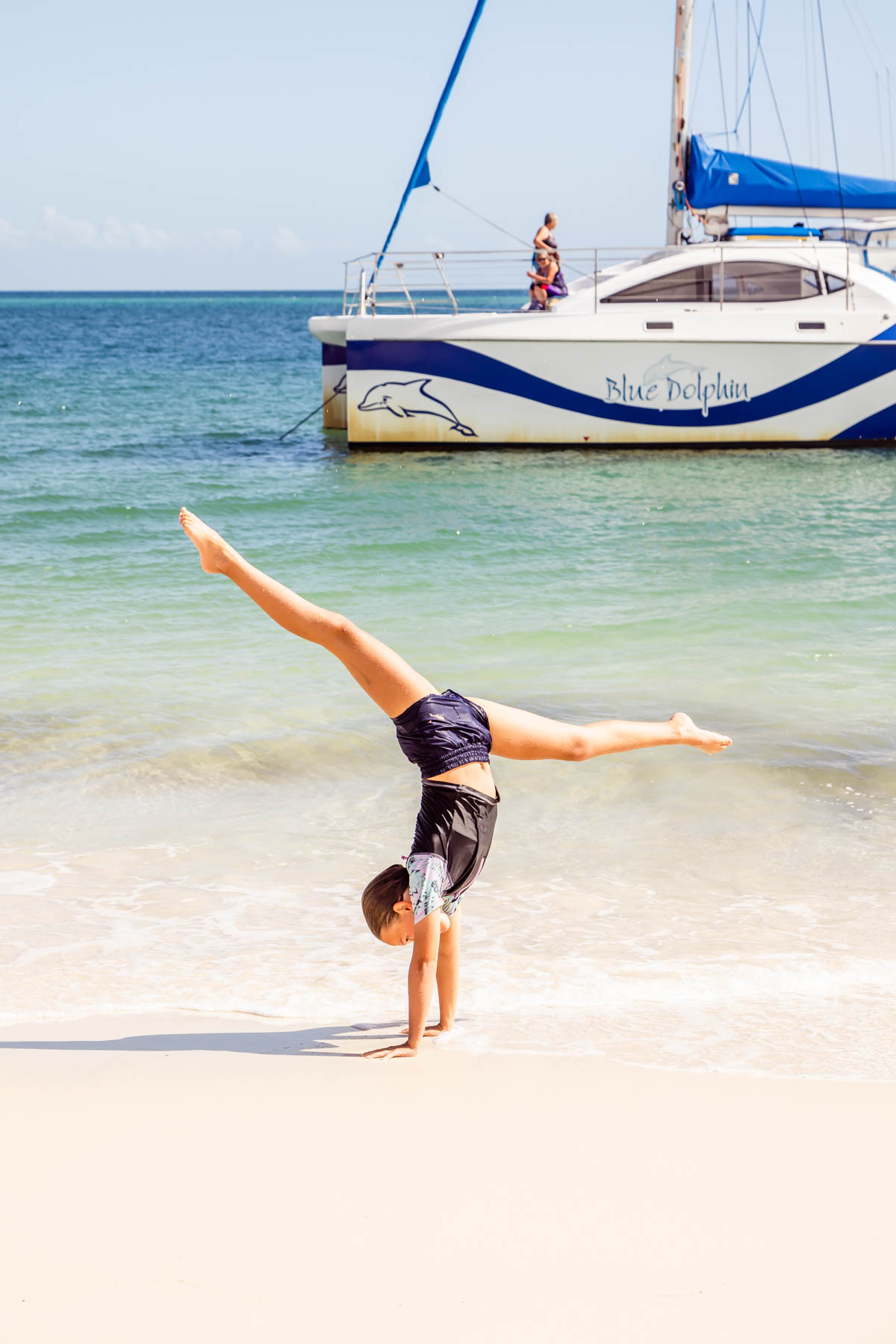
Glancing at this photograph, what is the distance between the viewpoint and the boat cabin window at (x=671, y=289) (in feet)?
48.8

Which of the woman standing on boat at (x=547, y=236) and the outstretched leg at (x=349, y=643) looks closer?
the outstretched leg at (x=349, y=643)

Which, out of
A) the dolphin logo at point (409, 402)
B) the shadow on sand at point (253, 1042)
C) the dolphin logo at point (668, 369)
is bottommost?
the shadow on sand at point (253, 1042)

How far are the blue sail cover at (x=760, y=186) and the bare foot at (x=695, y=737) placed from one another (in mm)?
A: 13668

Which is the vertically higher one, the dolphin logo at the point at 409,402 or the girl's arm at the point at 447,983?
the dolphin logo at the point at 409,402

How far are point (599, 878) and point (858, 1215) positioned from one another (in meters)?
2.30

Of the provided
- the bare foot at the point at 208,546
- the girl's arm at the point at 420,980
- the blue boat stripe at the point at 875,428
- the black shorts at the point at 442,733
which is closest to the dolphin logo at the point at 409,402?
the blue boat stripe at the point at 875,428

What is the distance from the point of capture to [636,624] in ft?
28.8

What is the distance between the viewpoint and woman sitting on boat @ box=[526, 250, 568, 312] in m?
14.7

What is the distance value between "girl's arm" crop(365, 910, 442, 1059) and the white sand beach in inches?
2.1

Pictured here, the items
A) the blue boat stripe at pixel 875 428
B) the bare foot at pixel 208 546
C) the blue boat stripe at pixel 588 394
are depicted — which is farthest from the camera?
the blue boat stripe at pixel 875 428

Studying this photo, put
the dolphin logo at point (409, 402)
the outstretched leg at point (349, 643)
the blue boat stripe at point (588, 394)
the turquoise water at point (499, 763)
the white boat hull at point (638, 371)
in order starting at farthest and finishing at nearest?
the dolphin logo at point (409, 402), the blue boat stripe at point (588, 394), the white boat hull at point (638, 371), the turquoise water at point (499, 763), the outstretched leg at point (349, 643)

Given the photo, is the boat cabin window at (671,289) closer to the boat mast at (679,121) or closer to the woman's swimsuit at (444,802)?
the boat mast at (679,121)

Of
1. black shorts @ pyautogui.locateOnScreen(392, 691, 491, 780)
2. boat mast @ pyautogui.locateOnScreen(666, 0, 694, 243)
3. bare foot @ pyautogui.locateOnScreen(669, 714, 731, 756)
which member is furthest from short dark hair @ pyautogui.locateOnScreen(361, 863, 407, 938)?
boat mast @ pyautogui.locateOnScreen(666, 0, 694, 243)

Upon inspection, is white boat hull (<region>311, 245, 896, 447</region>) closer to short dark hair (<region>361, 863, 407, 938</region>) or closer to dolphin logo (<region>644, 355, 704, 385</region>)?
dolphin logo (<region>644, 355, 704, 385</region>)
